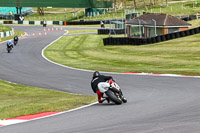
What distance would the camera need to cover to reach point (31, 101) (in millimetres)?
16391

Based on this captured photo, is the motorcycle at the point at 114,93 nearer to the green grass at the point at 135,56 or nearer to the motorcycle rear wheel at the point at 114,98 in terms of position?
the motorcycle rear wheel at the point at 114,98

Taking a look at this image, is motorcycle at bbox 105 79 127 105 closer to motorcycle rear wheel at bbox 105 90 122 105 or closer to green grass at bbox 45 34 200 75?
motorcycle rear wheel at bbox 105 90 122 105

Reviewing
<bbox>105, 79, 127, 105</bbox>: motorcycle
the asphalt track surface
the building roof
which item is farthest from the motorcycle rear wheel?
the building roof

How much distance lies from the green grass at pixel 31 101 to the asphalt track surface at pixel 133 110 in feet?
3.06

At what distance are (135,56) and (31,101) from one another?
1973cm

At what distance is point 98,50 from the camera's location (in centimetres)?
4206

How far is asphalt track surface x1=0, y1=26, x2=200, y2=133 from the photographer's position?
9.78 m

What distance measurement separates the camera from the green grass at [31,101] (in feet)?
44.0

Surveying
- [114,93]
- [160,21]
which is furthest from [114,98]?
[160,21]

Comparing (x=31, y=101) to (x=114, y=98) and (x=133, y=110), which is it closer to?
(x=114, y=98)

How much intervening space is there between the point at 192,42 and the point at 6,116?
29.8 meters

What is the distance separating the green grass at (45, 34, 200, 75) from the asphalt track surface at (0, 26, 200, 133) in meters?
4.10

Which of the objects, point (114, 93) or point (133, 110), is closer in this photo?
point (133, 110)

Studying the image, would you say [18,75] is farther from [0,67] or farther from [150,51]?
[150,51]
